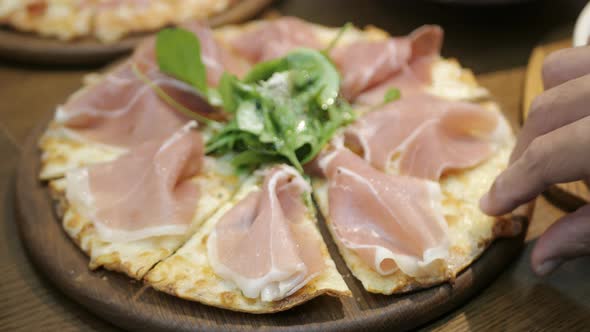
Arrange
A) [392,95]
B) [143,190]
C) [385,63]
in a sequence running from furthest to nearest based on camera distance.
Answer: [385,63] < [392,95] < [143,190]

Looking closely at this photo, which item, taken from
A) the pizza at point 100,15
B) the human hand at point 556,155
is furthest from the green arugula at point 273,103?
the pizza at point 100,15

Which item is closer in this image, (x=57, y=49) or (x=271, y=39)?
(x=271, y=39)

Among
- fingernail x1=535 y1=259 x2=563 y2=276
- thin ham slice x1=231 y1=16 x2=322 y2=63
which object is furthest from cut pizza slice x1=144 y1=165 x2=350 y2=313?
thin ham slice x1=231 y1=16 x2=322 y2=63

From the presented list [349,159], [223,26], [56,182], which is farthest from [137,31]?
[349,159]

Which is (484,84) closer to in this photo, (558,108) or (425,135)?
(425,135)

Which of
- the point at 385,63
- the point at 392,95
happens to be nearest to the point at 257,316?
the point at 392,95

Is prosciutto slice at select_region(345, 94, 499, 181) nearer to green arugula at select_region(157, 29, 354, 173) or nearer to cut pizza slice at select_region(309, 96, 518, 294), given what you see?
cut pizza slice at select_region(309, 96, 518, 294)

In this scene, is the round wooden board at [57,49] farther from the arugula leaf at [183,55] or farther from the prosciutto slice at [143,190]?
the prosciutto slice at [143,190]

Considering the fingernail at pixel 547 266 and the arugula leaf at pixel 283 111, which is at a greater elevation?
the arugula leaf at pixel 283 111
